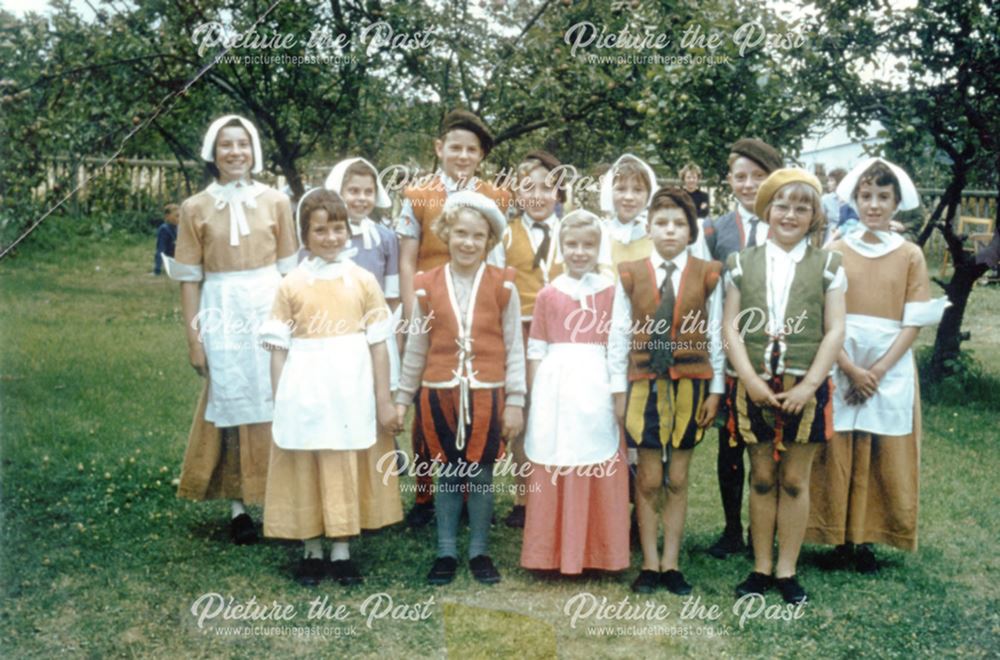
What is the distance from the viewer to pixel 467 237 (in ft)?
13.2

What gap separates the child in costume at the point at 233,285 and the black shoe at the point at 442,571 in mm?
896

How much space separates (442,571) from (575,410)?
844 mm

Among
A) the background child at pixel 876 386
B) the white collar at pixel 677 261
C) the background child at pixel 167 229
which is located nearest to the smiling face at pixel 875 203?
the background child at pixel 876 386

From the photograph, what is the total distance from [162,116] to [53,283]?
393cm

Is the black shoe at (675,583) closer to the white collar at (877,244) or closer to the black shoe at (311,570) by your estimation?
the black shoe at (311,570)

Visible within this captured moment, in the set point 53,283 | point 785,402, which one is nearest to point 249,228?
point 785,402

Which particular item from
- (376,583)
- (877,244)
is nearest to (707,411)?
(877,244)

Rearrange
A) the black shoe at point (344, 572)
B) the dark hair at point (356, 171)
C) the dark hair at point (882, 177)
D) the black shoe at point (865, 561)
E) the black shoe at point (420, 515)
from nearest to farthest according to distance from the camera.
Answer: the black shoe at point (344, 572)
the dark hair at point (882, 177)
the black shoe at point (865, 561)
the dark hair at point (356, 171)
the black shoe at point (420, 515)

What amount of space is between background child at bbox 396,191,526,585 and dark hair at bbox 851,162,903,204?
5.01 feet

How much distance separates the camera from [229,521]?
4.70 m

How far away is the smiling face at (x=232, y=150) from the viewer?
4.28 metres

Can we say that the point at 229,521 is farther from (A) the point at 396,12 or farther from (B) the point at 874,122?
(B) the point at 874,122

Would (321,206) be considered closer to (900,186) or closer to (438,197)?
(438,197)

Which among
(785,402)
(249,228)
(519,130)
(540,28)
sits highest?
(540,28)
